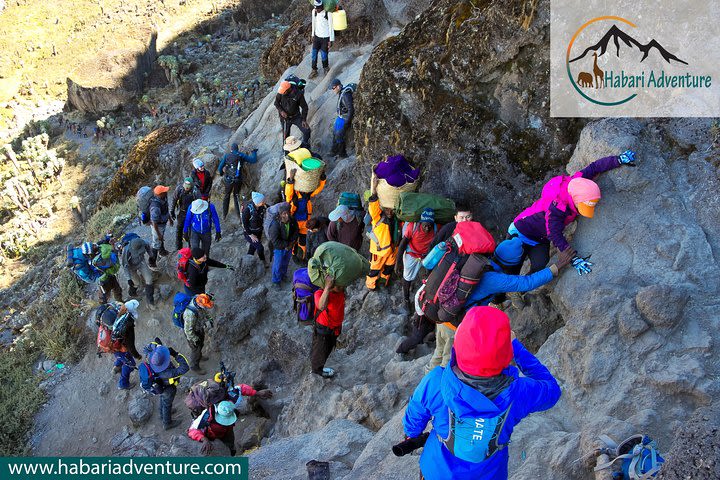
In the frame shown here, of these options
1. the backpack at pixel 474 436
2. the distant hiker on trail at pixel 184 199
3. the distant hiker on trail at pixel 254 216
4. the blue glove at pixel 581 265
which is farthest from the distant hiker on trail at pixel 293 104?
the backpack at pixel 474 436

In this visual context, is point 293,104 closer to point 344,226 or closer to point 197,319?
point 344,226

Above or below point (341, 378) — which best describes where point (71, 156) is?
below

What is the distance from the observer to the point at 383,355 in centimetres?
959

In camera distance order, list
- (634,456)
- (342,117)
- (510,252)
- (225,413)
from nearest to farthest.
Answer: (634,456) → (510,252) → (225,413) → (342,117)

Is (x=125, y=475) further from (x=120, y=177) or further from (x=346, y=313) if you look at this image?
(x=120, y=177)

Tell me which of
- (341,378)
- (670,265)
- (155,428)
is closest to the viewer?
(670,265)

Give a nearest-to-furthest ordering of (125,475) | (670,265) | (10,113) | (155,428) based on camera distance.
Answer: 1. (670,265)
2. (125,475)
3. (155,428)
4. (10,113)

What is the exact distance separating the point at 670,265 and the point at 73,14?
1738 inches

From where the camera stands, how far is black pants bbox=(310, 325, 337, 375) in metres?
8.62

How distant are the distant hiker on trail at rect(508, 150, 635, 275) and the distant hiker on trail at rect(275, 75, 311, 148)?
6.91m

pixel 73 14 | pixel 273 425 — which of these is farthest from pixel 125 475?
pixel 73 14

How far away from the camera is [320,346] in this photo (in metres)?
8.73

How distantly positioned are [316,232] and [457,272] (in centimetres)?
485

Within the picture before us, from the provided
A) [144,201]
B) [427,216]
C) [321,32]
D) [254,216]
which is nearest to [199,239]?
[254,216]
